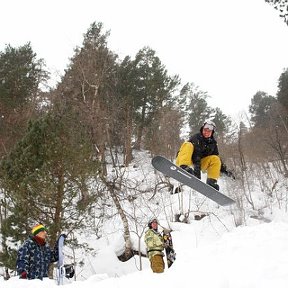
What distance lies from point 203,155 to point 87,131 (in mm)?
10466

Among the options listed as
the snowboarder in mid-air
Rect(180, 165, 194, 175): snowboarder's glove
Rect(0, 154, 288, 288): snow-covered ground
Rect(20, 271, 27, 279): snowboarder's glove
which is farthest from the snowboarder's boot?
Rect(20, 271, 27, 279): snowboarder's glove

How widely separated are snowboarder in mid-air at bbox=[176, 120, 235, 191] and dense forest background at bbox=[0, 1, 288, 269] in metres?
6.35

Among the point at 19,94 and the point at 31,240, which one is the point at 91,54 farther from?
the point at 31,240

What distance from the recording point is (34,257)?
5.50 metres

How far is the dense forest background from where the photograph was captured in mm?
11680

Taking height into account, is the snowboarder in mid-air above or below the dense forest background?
below

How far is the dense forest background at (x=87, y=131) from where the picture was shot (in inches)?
460

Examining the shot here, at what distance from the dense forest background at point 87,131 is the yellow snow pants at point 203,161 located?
248 inches

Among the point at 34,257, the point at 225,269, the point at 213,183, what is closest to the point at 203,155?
the point at 213,183

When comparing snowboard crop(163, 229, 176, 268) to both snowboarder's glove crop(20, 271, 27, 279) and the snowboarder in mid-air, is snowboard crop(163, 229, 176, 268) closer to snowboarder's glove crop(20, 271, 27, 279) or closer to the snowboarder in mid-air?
the snowboarder in mid-air

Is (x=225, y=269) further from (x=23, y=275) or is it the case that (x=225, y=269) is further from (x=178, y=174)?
(x=23, y=275)

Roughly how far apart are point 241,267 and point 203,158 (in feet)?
10.9

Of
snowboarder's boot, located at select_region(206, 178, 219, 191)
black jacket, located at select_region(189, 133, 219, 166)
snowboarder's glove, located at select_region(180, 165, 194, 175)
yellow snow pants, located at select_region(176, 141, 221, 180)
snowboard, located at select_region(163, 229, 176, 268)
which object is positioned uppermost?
black jacket, located at select_region(189, 133, 219, 166)

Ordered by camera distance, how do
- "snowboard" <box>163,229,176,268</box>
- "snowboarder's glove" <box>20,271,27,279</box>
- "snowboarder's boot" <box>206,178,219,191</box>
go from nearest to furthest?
"snowboarder's glove" <box>20,271,27,279</box> → "snowboarder's boot" <box>206,178,219,191</box> → "snowboard" <box>163,229,176,268</box>
